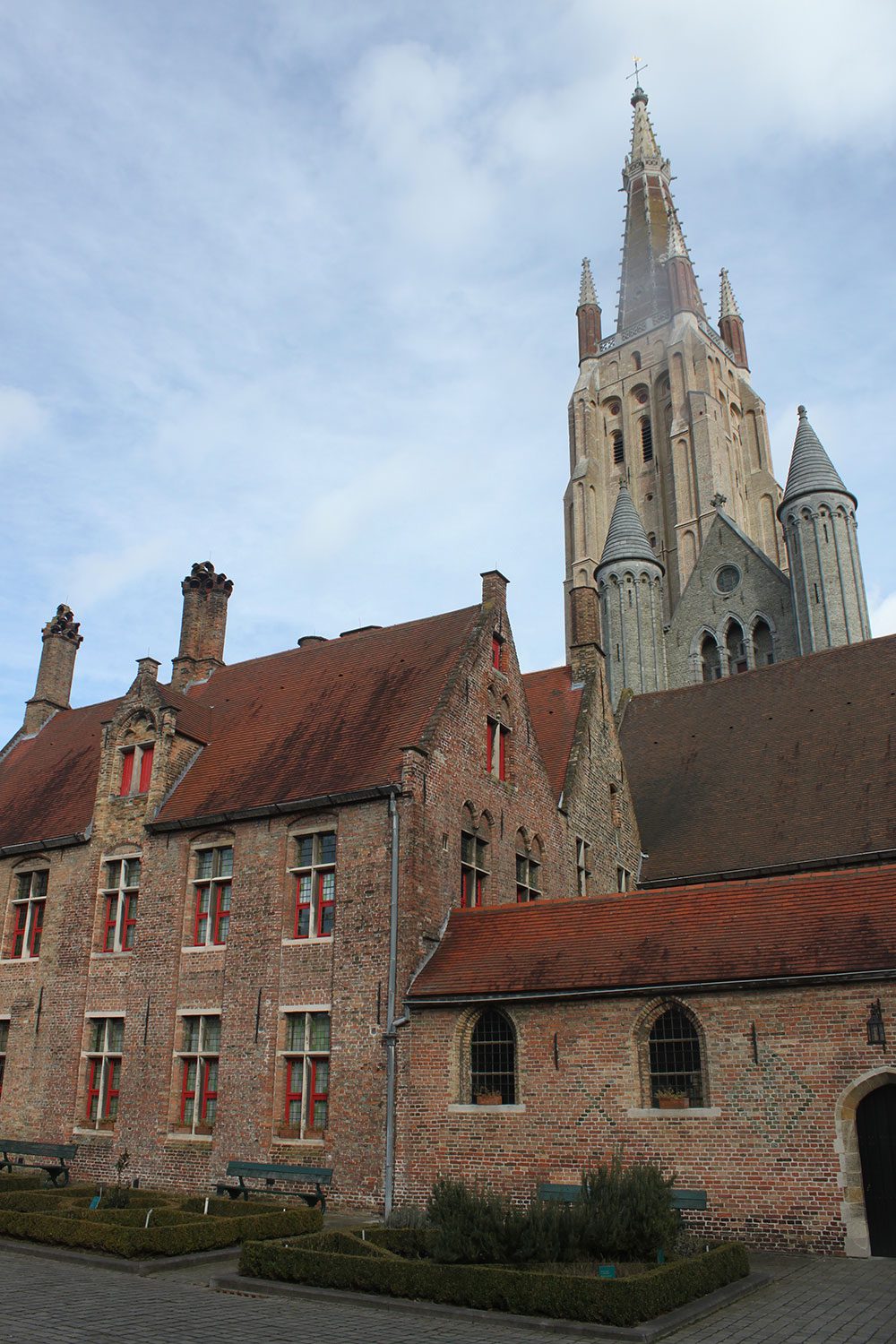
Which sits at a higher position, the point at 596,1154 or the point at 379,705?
the point at 379,705

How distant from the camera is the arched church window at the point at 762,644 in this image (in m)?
58.9

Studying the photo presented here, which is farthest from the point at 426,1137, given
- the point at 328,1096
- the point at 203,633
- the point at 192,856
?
the point at 203,633

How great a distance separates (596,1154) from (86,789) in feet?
51.5

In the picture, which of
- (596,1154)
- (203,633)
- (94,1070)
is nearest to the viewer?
(596,1154)

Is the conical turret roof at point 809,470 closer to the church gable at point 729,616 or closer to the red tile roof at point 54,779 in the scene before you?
the church gable at point 729,616

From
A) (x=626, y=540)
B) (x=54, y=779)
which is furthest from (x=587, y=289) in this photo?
(x=54, y=779)

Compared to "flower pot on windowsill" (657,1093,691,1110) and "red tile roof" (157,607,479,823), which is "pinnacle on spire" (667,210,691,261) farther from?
"flower pot on windowsill" (657,1093,691,1110)

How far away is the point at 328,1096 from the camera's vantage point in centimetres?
1981

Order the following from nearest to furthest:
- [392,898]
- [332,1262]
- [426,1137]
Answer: [332,1262], [426,1137], [392,898]

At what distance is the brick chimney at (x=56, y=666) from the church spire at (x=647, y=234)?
6663cm

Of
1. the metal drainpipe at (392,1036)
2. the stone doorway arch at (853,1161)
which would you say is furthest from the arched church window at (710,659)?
the stone doorway arch at (853,1161)

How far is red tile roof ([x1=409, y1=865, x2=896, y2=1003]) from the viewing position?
647 inches

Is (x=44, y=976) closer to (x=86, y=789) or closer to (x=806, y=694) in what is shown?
(x=86, y=789)

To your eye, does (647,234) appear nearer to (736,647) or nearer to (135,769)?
(736,647)
